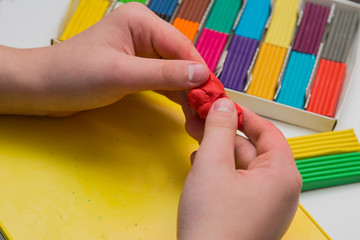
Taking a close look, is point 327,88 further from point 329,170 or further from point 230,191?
point 230,191

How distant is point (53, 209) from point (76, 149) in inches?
5.2

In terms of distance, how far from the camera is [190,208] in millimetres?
582

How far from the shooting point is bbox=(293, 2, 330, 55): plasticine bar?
1.17m

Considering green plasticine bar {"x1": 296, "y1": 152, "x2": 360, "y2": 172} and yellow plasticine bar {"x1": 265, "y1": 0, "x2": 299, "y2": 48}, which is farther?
yellow plasticine bar {"x1": 265, "y1": 0, "x2": 299, "y2": 48}

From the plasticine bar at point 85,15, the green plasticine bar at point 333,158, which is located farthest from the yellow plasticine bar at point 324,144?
the plasticine bar at point 85,15

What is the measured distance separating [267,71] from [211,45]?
174 mm

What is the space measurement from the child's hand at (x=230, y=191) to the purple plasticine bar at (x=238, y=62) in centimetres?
43

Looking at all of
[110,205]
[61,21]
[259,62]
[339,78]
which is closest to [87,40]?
[110,205]

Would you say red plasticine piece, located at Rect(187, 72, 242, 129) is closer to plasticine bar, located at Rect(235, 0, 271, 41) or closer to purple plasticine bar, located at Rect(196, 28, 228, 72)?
purple plasticine bar, located at Rect(196, 28, 228, 72)

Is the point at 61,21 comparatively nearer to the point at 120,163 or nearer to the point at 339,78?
the point at 120,163

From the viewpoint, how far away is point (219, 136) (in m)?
0.63

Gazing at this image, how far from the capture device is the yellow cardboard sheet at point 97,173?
0.73 m

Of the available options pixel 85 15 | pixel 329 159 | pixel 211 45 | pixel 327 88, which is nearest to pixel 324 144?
pixel 329 159

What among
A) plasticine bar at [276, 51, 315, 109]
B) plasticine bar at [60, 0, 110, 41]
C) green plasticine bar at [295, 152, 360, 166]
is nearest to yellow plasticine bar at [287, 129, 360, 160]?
green plasticine bar at [295, 152, 360, 166]
